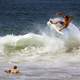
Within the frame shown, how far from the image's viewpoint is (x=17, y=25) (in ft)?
118

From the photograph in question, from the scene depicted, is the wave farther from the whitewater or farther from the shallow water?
the shallow water

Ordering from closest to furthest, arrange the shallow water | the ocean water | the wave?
the shallow water, the ocean water, the wave

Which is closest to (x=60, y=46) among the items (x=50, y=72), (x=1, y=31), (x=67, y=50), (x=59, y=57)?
(x=67, y=50)

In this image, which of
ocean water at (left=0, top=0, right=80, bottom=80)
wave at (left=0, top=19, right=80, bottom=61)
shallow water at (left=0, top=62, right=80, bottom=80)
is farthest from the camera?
wave at (left=0, top=19, right=80, bottom=61)

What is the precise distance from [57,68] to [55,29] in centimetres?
544

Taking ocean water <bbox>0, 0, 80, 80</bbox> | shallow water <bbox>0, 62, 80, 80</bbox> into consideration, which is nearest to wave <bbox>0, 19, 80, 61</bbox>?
ocean water <bbox>0, 0, 80, 80</bbox>

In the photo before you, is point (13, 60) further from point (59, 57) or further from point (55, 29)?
point (55, 29)

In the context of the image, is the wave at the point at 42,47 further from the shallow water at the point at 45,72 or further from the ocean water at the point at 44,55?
the shallow water at the point at 45,72

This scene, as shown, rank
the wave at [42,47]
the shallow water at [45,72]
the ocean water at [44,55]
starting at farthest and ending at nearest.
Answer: the wave at [42,47], the ocean water at [44,55], the shallow water at [45,72]

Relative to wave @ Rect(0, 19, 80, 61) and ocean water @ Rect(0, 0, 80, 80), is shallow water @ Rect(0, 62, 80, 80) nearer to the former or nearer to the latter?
ocean water @ Rect(0, 0, 80, 80)

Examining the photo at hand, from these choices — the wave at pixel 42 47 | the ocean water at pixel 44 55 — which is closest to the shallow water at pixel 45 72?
the ocean water at pixel 44 55

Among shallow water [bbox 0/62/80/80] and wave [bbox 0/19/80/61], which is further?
wave [bbox 0/19/80/61]

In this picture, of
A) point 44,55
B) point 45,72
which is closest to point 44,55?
point 44,55

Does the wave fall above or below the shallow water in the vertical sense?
above
